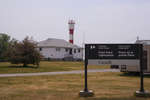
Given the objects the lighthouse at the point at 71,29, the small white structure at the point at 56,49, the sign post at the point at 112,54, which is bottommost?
the sign post at the point at 112,54

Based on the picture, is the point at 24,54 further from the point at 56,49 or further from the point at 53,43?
the point at 53,43

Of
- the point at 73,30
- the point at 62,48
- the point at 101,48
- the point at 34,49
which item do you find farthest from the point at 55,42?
the point at 101,48

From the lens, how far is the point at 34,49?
99.5 ft

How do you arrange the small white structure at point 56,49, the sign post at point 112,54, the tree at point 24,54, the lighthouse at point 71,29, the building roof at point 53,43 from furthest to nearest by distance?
the lighthouse at point 71,29 < the building roof at point 53,43 < the small white structure at point 56,49 < the tree at point 24,54 < the sign post at point 112,54

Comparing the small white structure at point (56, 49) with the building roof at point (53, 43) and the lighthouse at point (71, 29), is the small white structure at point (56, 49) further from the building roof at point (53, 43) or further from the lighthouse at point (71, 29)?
the lighthouse at point (71, 29)

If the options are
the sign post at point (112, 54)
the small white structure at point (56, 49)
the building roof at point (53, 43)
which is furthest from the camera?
the building roof at point (53, 43)

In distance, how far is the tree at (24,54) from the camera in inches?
1147

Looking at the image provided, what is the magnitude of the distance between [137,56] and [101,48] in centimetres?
163

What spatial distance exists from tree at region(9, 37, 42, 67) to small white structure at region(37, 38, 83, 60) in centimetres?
3029

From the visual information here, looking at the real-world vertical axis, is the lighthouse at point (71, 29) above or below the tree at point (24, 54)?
above

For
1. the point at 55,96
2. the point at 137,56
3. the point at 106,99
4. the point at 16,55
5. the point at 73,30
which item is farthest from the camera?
the point at 73,30

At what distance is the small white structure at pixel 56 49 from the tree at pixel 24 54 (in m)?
30.3

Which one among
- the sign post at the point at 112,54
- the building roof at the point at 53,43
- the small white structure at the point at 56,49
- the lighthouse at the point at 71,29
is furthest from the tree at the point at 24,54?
the lighthouse at the point at 71,29

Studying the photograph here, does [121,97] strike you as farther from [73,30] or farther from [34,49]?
[73,30]
